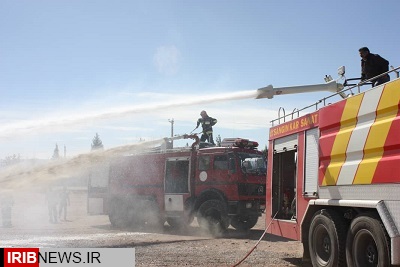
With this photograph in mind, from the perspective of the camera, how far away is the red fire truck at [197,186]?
14297 mm

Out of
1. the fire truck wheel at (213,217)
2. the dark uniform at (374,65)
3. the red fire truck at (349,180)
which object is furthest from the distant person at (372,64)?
the fire truck wheel at (213,217)

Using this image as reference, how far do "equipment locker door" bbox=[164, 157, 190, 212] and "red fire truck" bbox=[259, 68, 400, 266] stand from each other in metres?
6.19

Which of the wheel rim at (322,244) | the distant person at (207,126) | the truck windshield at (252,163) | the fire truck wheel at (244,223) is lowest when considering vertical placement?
the fire truck wheel at (244,223)

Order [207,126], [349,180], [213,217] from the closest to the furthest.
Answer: [349,180], [213,217], [207,126]

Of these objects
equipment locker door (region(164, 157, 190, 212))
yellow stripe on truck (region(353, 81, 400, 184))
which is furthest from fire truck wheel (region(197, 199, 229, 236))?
yellow stripe on truck (region(353, 81, 400, 184))

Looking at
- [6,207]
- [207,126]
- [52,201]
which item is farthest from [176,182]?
[6,207]

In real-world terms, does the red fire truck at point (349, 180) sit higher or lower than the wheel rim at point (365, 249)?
higher

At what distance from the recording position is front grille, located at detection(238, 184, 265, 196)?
14.2m

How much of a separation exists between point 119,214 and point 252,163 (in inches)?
232

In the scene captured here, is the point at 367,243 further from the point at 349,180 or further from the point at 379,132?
the point at 379,132

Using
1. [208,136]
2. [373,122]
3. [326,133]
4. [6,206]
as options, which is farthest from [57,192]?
[373,122]

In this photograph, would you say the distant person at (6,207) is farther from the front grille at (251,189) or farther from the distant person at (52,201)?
the front grille at (251,189)

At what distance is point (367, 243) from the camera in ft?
20.6
